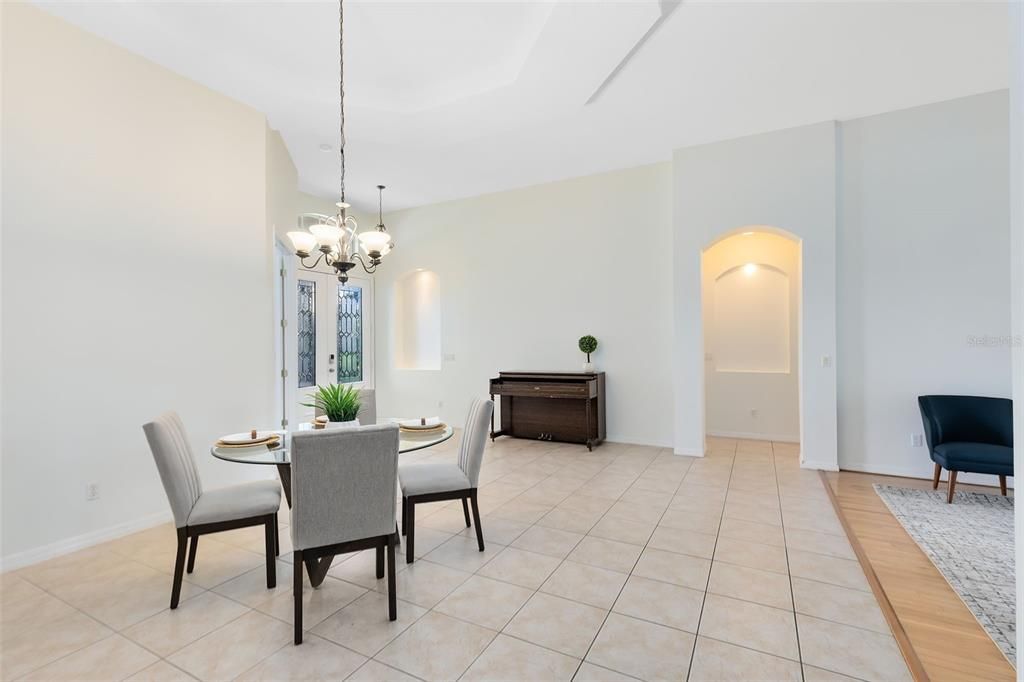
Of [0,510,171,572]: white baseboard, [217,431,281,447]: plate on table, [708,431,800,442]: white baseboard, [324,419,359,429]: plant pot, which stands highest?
[324,419,359,429]: plant pot

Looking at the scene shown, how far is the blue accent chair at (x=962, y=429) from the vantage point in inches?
142

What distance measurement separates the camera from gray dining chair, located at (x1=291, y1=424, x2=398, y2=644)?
2018 millimetres

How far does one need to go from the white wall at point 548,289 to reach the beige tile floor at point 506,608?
2.30m

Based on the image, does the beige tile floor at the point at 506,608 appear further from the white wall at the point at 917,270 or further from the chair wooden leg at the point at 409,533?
the white wall at the point at 917,270

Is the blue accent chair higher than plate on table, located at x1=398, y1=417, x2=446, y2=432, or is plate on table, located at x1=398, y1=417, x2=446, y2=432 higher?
plate on table, located at x1=398, y1=417, x2=446, y2=432

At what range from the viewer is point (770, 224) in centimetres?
474

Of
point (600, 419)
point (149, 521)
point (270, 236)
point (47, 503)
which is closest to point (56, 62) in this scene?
point (270, 236)

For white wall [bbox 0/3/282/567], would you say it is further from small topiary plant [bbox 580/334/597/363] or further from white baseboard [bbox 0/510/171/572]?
small topiary plant [bbox 580/334/597/363]

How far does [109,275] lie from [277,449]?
6.11ft

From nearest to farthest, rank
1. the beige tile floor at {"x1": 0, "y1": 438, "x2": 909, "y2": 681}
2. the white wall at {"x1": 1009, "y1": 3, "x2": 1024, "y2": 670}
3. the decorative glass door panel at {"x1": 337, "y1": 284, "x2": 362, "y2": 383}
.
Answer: the white wall at {"x1": 1009, "y1": 3, "x2": 1024, "y2": 670} → the beige tile floor at {"x1": 0, "y1": 438, "x2": 909, "y2": 681} → the decorative glass door panel at {"x1": 337, "y1": 284, "x2": 362, "y2": 383}

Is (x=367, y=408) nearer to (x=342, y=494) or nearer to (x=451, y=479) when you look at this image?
(x=451, y=479)

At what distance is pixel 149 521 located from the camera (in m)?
3.35

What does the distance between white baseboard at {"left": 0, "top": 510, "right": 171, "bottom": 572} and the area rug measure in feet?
15.7

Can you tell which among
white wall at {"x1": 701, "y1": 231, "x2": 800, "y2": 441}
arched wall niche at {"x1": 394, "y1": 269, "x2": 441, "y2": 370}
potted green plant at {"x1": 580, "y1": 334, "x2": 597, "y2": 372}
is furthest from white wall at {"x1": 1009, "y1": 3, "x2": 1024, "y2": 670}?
arched wall niche at {"x1": 394, "y1": 269, "x2": 441, "y2": 370}
